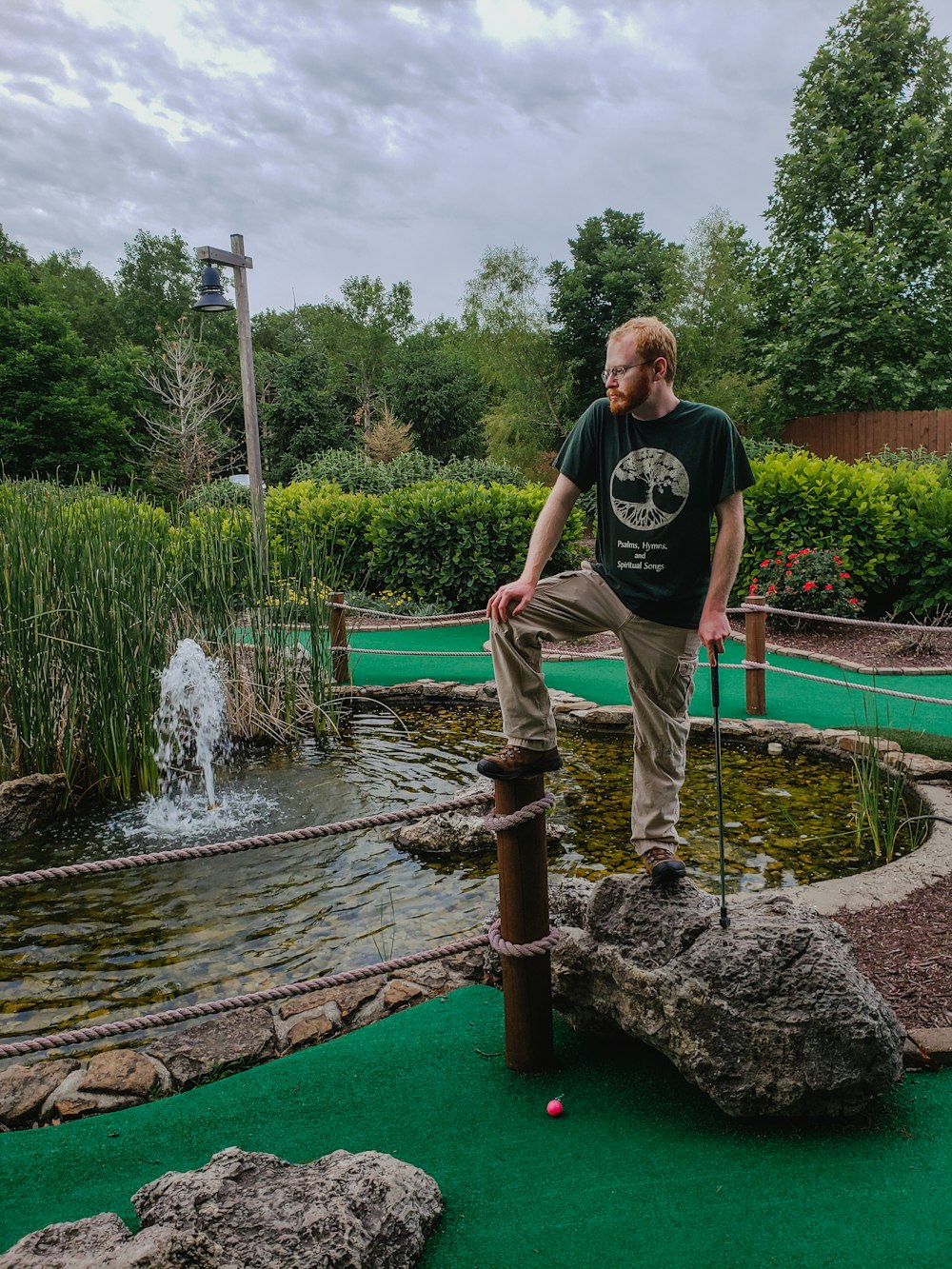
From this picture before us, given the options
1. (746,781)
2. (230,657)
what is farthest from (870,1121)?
(230,657)

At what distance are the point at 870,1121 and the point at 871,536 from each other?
8.70m

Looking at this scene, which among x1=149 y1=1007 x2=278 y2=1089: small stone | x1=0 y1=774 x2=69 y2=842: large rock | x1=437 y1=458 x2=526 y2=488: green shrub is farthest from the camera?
x1=437 y1=458 x2=526 y2=488: green shrub

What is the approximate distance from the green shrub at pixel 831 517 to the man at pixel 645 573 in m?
7.72

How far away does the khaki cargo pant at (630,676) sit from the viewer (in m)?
2.33

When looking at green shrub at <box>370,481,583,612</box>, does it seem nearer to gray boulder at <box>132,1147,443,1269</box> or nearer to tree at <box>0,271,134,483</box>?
gray boulder at <box>132,1147,443,1269</box>

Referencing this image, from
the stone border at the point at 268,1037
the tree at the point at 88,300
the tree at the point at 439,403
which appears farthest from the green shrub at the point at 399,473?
the tree at the point at 88,300

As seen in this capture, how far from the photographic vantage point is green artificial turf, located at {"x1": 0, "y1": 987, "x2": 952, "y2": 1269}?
5.62 feet

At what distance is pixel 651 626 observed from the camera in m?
2.49

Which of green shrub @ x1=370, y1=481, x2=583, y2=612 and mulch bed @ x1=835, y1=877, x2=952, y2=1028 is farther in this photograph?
green shrub @ x1=370, y1=481, x2=583, y2=612

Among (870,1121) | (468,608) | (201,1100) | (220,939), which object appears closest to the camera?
(870,1121)

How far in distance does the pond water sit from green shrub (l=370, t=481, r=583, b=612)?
5.75m

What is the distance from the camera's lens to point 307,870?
450 cm

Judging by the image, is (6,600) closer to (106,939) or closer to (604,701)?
(106,939)

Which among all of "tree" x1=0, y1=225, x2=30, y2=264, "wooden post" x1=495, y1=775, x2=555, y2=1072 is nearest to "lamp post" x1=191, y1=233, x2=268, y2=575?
"wooden post" x1=495, y1=775, x2=555, y2=1072
